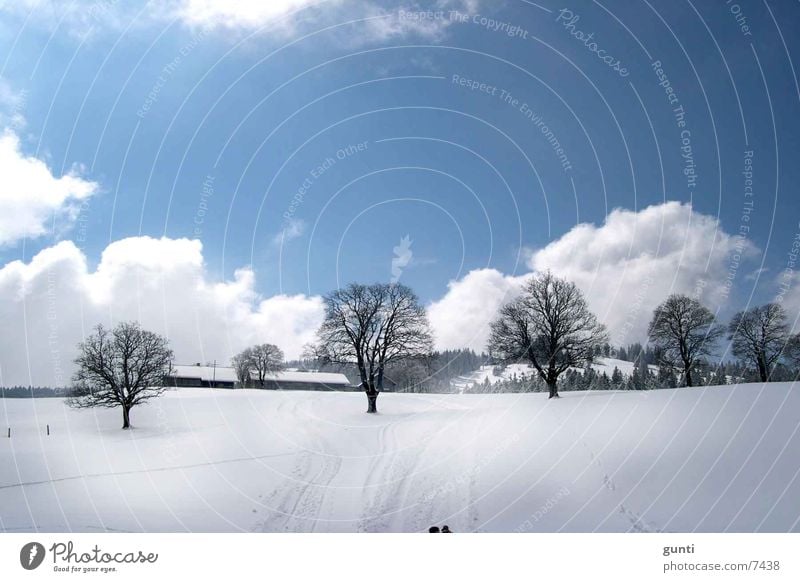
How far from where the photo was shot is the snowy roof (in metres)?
14.0

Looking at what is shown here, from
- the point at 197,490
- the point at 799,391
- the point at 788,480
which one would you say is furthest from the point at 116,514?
the point at 799,391

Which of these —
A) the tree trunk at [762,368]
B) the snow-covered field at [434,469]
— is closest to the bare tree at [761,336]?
the tree trunk at [762,368]

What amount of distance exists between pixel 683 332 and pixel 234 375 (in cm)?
1749

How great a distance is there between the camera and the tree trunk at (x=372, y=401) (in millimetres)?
11500

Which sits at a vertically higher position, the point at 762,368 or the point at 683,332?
the point at 683,332

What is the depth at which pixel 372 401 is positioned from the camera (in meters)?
11.6

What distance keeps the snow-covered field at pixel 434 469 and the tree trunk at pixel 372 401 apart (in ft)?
3.16

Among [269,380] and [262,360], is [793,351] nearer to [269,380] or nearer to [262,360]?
[262,360]

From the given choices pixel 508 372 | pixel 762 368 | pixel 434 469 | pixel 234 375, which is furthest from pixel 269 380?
pixel 762 368

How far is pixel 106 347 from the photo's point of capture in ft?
32.2

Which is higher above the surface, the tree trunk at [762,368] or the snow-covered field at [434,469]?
the tree trunk at [762,368]

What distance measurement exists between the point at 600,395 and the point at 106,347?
40.4ft

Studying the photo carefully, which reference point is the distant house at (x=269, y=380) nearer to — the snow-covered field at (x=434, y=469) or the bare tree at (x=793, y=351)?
the snow-covered field at (x=434, y=469)

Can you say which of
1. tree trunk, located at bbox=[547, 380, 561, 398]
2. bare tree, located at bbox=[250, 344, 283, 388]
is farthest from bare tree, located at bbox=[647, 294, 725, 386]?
bare tree, located at bbox=[250, 344, 283, 388]
